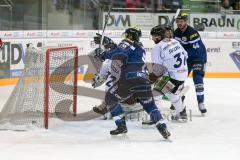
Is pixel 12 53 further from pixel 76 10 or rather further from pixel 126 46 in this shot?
pixel 126 46

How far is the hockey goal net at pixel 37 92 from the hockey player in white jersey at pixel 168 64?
41.6 inches

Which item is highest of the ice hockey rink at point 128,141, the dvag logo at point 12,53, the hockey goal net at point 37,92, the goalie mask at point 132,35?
the goalie mask at point 132,35

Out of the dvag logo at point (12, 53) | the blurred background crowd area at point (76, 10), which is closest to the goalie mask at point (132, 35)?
the dvag logo at point (12, 53)

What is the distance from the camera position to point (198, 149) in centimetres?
547

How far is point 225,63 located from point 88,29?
8.33 feet

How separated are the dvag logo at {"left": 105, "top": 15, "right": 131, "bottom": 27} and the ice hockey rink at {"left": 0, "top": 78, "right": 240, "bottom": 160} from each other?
14.2 feet

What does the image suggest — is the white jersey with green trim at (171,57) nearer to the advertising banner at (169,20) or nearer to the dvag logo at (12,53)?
the dvag logo at (12,53)

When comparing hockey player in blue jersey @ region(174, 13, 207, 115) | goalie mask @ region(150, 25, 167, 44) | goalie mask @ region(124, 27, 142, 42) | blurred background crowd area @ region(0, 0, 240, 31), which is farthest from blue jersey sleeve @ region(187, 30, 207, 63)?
blurred background crowd area @ region(0, 0, 240, 31)

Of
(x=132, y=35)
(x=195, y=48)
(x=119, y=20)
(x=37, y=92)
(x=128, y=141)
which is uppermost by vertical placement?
(x=119, y=20)

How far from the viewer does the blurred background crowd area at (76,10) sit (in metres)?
10.4

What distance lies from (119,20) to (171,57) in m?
5.13

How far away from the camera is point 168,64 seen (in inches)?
260

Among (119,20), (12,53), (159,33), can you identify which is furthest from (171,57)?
(119,20)

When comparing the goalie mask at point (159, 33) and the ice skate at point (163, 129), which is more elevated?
the goalie mask at point (159, 33)
